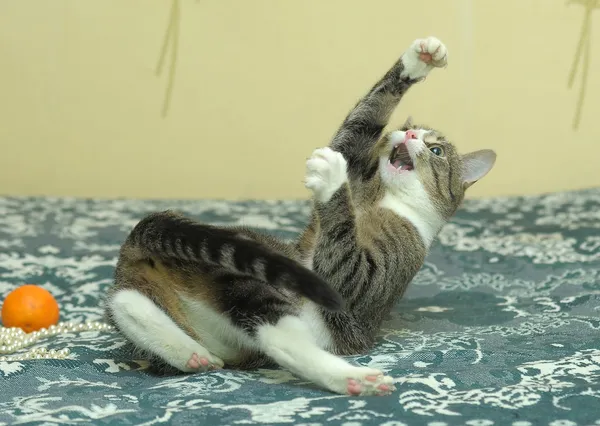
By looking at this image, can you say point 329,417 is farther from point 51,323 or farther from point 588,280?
point 588,280

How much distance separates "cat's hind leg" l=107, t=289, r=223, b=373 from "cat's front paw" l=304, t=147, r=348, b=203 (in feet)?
0.97

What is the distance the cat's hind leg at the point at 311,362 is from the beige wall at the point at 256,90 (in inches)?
87.2

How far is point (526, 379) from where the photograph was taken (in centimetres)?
104

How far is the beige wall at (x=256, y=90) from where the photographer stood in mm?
3254

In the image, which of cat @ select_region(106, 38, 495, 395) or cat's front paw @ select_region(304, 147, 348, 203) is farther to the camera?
cat's front paw @ select_region(304, 147, 348, 203)

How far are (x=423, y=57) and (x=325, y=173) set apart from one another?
1.43 ft

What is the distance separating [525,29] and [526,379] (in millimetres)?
2530

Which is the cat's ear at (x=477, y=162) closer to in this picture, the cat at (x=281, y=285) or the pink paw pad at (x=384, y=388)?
the cat at (x=281, y=285)

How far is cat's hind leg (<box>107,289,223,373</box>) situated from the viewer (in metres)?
1.12

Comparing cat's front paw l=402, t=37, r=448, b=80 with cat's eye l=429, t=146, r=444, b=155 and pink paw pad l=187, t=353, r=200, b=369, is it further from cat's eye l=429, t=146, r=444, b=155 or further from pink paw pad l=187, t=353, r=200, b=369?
pink paw pad l=187, t=353, r=200, b=369

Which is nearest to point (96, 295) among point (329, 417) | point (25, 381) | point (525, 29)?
point (25, 381)

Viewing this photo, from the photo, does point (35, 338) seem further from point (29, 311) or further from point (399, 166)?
point (399, 166)

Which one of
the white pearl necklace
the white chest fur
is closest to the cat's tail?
the white pearl necklace

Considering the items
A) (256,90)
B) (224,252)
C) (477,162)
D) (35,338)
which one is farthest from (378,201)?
(256,90)
